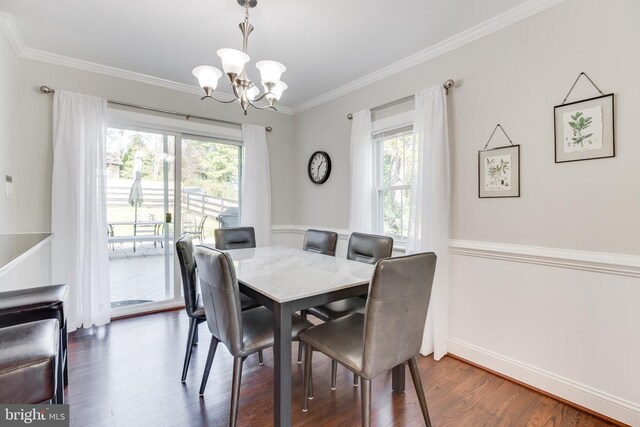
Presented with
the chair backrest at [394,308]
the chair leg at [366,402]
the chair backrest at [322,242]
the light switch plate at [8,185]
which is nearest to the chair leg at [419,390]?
the chair backrest at [394,308]

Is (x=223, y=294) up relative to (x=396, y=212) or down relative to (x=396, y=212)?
down

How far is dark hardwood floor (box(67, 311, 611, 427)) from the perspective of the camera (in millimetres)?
1744

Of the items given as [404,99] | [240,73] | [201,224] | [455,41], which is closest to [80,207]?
[201,224]

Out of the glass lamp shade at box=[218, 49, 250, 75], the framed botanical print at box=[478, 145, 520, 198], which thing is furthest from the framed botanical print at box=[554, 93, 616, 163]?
the glass lamp shade at box=[218, 49, 250, 75]

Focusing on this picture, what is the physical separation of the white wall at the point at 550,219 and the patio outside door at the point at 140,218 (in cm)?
297

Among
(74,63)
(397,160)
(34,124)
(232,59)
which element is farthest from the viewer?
(397,160)

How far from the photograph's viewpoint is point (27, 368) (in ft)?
2.77

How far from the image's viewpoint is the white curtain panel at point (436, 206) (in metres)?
2.47

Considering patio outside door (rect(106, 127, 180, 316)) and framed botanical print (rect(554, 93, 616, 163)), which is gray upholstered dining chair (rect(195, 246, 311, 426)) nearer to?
framed botanical print (rect(554, 93, 616, 163))

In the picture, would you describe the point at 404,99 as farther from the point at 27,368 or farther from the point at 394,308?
the point at 27,368

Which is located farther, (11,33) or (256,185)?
(256,185)

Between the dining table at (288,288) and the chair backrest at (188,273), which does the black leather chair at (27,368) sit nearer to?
the dining table at (288,288)

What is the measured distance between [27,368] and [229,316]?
0.78 metres

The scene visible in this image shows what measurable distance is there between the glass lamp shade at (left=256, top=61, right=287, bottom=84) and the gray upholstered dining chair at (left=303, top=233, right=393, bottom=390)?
1370 millimetres
